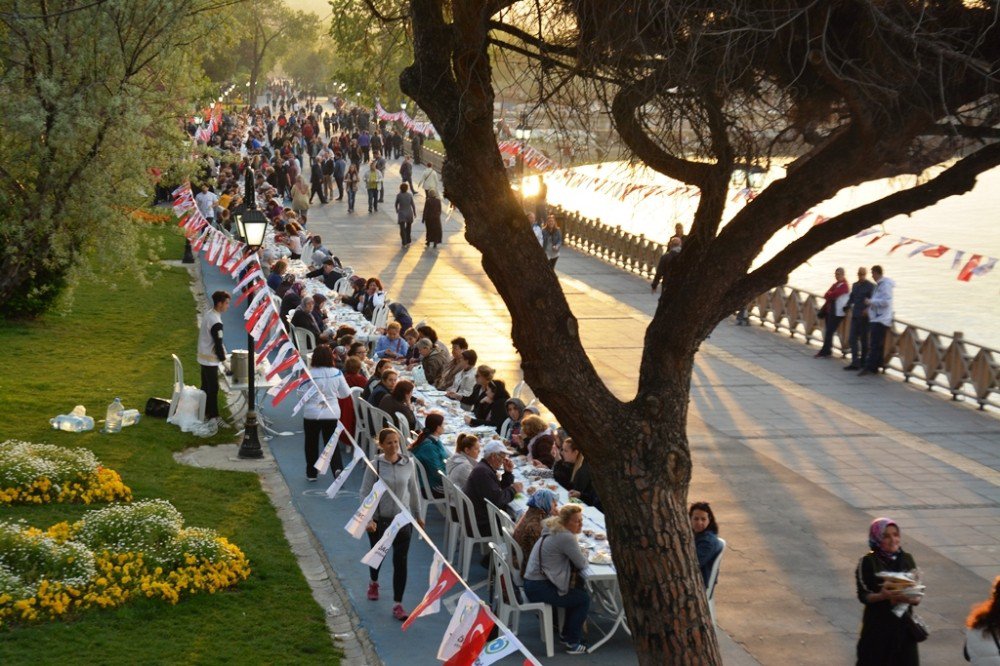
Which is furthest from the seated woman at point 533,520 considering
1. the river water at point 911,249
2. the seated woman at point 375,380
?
the river water at point 911,249

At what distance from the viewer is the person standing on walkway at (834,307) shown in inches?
904

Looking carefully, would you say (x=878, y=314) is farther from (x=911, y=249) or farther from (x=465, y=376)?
(x=911, y=249)

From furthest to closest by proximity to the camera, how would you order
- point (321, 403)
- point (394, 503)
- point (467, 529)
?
point (321, 403) → point (467, 529) → point (394, 503)

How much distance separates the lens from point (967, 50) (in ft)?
21.0

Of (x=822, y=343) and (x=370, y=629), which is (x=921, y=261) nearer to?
(x=822, y=343)

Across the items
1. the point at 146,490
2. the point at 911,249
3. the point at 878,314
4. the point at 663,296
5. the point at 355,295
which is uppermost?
the point at 911,249

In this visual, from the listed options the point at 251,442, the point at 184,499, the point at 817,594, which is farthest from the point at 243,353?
the point at 817,594

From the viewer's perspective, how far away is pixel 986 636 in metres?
7.94

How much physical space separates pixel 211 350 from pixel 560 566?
772 cm

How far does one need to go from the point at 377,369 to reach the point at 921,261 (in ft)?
114

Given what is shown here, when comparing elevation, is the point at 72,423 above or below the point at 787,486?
below

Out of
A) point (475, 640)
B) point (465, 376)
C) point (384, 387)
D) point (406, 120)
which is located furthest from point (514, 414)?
point (406, 120)

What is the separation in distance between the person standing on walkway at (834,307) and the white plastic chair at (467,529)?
12.9m

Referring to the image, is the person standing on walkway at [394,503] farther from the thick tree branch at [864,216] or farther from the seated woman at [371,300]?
the seated woman at [371,300]
